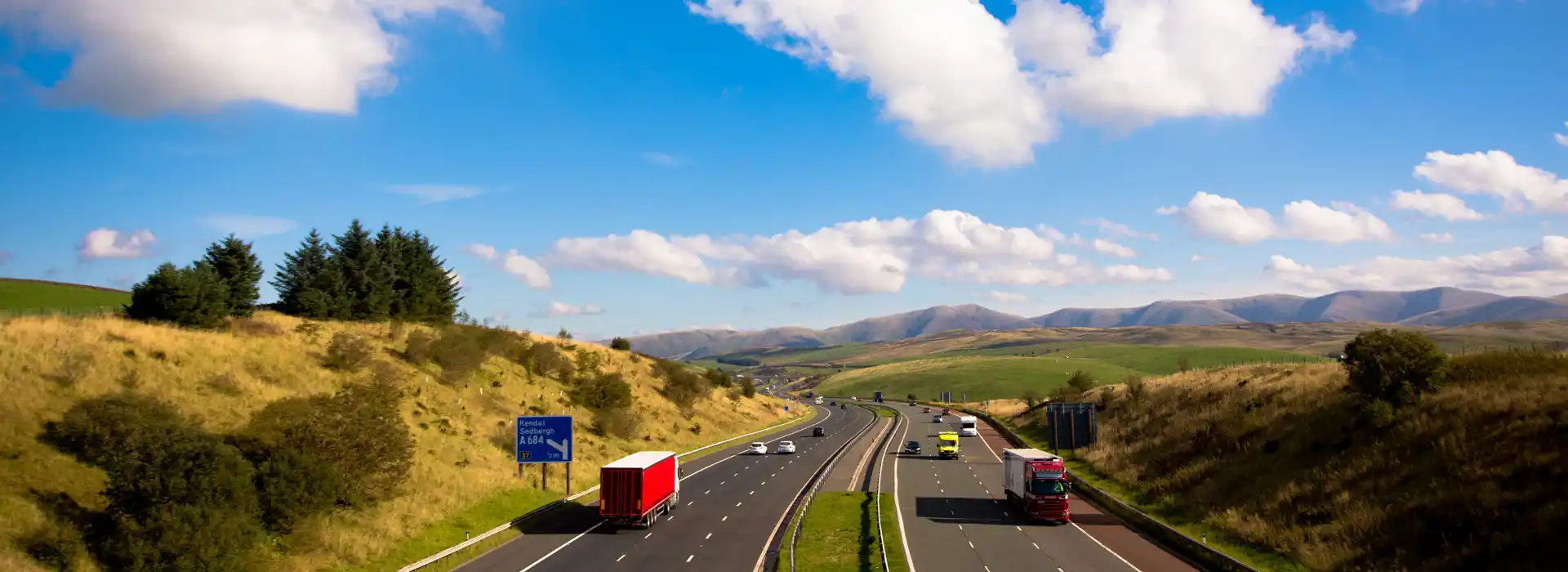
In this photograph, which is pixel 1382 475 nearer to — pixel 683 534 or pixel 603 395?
pixel 683 534

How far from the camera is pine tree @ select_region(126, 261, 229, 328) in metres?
47.4

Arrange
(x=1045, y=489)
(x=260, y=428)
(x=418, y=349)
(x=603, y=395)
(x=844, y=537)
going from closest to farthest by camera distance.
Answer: (x=260, y=428), (x=844, y=537), (x=1045, y=489), (x=418, y=349), (x=603, y=395)

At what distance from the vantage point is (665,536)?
117ft

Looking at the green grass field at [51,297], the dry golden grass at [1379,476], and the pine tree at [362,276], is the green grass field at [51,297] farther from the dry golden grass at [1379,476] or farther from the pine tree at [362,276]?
the dry golden grass at [1379,476]

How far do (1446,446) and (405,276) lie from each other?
72555mm

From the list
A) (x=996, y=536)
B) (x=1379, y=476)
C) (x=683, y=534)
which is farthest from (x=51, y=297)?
(x=1379, y=476)

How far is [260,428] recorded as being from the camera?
31.8 metres

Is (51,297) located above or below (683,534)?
above

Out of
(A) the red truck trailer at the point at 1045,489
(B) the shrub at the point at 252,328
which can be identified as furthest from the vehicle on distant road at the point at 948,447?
(B) the shrub at the point at 252,328

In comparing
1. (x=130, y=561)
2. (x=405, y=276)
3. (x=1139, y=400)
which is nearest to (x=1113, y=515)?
(x=1139, y=400)

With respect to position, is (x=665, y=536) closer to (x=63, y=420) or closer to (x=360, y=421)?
(x=360, y=421)

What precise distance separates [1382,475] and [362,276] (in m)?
67.4

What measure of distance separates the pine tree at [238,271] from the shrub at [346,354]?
217 inches

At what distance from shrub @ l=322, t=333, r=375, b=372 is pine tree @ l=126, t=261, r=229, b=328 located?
6.19 metres
